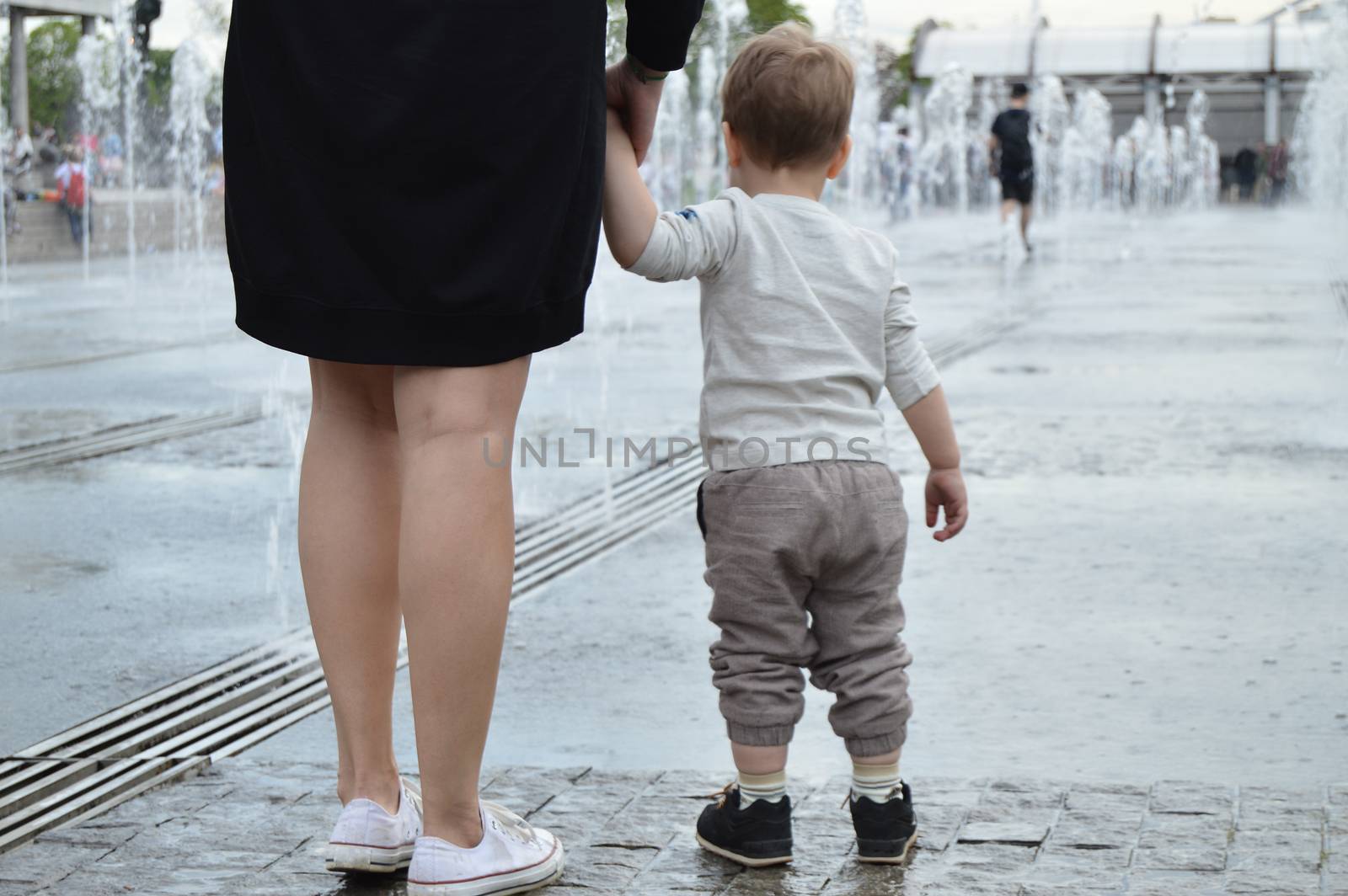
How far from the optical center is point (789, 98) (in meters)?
2.89

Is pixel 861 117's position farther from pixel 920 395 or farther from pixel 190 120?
pixel 920 395

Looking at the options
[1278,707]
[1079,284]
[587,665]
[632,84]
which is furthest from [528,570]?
[1079,284]

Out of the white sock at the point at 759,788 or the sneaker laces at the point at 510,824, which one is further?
the white sock at the point at 759,788

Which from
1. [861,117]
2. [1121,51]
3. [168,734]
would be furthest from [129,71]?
[168,734]

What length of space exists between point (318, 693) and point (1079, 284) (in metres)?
12.3

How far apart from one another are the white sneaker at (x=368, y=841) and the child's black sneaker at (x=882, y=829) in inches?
25.6

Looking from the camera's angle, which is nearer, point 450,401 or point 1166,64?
point 450,401

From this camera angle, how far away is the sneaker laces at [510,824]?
2723mm

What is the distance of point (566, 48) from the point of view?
2523 millimetres

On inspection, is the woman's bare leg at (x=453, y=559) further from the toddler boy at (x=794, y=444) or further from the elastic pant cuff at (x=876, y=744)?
the elastic pant cuff at (x=876, y=744)

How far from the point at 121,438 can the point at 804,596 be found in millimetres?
5029

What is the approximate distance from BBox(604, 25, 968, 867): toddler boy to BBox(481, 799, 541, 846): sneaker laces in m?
0.28

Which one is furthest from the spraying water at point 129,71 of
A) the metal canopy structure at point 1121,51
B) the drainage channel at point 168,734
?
the drainage channel at point 168,734

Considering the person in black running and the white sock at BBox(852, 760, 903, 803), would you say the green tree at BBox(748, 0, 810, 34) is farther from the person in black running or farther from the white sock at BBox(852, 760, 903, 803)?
the white sock at BBox(852, 760, 903, 803)
